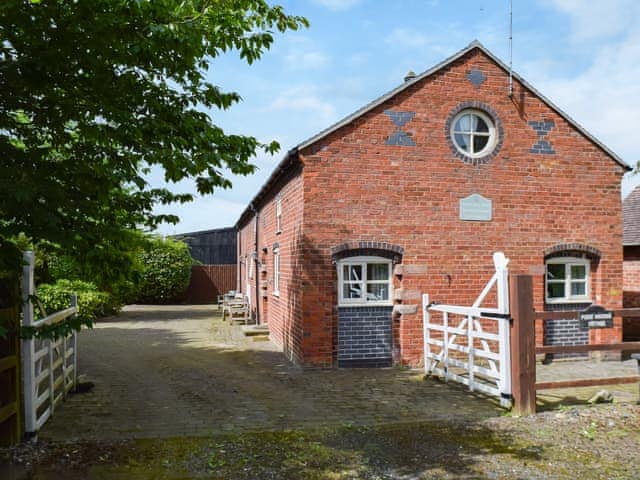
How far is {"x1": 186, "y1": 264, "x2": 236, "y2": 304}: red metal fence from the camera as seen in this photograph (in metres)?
31.6

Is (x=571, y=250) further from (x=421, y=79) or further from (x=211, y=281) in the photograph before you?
(x=211, y=281)

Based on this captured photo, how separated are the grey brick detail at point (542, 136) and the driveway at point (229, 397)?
5.50m

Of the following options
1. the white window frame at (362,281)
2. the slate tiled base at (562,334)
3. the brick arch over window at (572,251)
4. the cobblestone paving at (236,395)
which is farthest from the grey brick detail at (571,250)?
the white window frame at (362,281)

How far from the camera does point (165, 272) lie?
94.3 feet

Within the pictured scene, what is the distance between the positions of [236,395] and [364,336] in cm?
320

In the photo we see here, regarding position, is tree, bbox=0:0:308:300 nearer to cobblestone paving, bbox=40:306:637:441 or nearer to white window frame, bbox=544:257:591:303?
cobblestone paving, bbox=40:306:637:441

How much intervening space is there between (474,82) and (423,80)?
1138 millimetres

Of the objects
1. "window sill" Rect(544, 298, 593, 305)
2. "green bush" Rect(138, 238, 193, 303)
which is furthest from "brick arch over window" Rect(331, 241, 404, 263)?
"green bush" Rect(138, 238, 193, 303)

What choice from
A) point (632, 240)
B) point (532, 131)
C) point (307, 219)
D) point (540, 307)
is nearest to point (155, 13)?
point (307, 219)

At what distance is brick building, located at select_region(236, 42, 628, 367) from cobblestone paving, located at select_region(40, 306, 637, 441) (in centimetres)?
101

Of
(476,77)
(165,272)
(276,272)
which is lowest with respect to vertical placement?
(165,272)

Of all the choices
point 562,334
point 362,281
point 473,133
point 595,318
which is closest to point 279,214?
point 362,281

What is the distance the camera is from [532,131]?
40.0 feet

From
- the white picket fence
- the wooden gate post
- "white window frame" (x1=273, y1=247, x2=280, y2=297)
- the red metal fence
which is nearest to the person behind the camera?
the white picket fence
